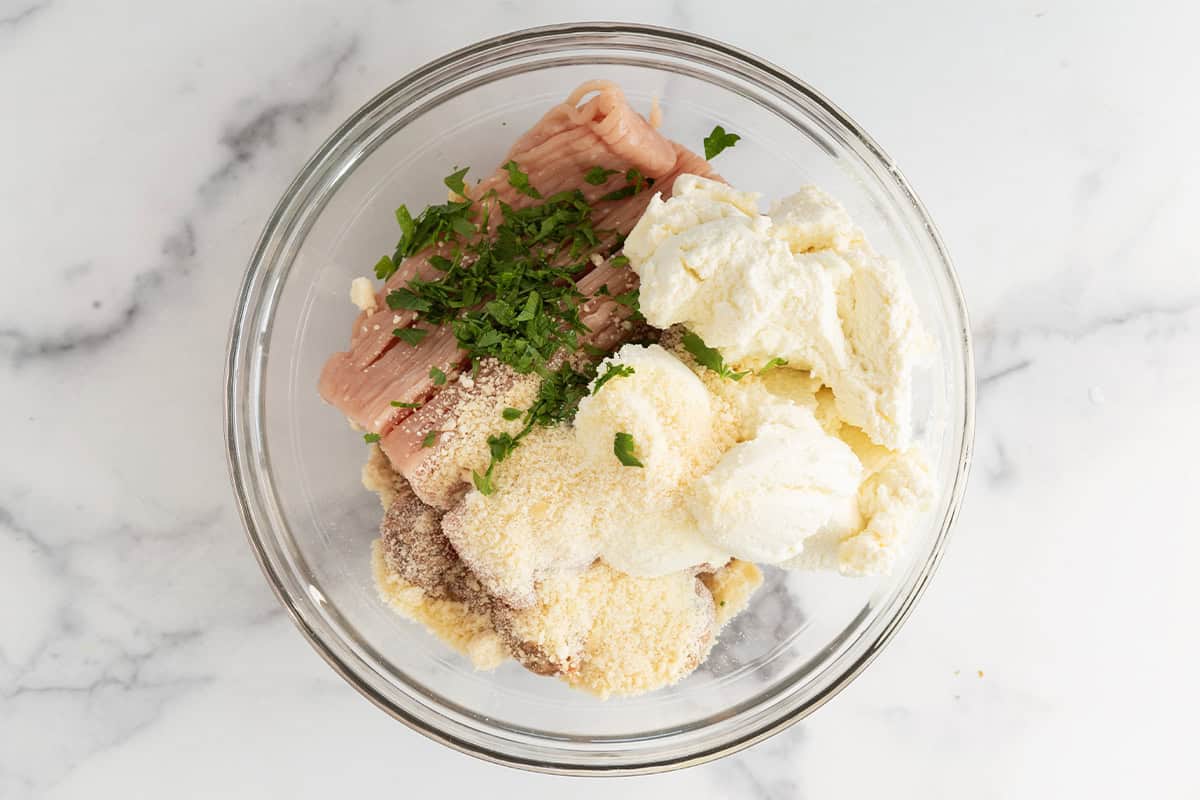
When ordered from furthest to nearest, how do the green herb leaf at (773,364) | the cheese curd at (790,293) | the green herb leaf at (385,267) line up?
1. the green herb leaf at (385,267)
2. the green herb leaf at (773,364)
3. the cheese curd at (790,293)

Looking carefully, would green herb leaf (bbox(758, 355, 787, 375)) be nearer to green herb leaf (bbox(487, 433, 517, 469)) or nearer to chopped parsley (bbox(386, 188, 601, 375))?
chopped parsley (bbox(386, 188, 601, 375))

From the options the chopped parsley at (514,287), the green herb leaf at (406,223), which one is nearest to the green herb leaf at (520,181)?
the chopped parsley at (514,287)

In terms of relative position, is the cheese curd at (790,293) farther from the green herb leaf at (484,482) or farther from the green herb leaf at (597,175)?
the green herb leaf at (484,482)

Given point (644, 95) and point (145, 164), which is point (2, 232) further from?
point (644, 95)

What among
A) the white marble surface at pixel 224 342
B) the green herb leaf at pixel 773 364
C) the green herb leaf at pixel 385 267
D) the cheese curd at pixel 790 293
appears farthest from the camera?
the white marble surface at pixel 224 342

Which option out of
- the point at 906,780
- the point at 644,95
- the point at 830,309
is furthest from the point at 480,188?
the point at 906,780

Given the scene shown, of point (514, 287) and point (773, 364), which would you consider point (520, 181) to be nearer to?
point (514, 287)
